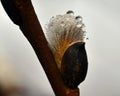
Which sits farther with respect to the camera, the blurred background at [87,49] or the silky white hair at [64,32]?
the blurred background at [87,49]

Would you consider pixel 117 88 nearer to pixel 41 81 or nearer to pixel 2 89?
pixel 41 81

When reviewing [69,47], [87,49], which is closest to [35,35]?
[69,47]

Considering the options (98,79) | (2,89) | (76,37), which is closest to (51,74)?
(76,37)

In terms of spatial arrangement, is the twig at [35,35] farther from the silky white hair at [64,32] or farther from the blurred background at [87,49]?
the blurred background at [87,49]

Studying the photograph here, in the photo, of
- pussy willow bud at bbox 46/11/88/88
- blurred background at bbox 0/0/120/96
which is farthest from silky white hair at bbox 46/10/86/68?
blurred background at bbox 0/0/120/96

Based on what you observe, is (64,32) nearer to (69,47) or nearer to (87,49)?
(69,47)

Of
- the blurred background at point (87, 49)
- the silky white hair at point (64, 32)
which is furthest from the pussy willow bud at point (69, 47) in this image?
the blurred background at point (87, 49)
